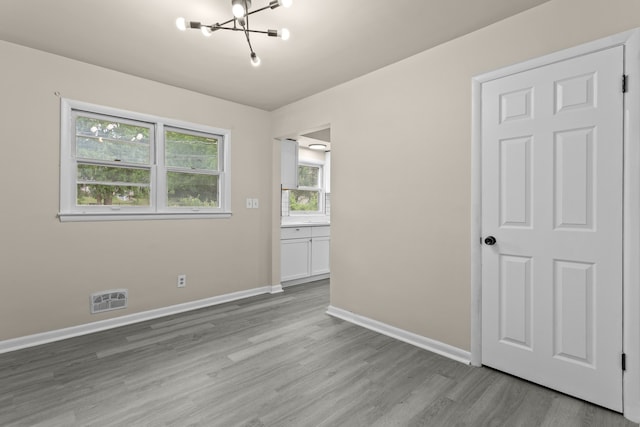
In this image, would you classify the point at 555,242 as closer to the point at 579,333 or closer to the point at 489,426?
the point at 579,333

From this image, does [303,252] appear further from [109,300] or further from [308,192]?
[109,300]

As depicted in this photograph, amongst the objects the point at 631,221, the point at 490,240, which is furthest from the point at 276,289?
the point at 631,221

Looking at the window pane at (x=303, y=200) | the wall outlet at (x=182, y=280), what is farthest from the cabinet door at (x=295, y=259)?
the wall outlet at (x=182, y=280)

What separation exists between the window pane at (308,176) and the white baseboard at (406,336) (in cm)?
280

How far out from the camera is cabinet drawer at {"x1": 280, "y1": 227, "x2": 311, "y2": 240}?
460cm

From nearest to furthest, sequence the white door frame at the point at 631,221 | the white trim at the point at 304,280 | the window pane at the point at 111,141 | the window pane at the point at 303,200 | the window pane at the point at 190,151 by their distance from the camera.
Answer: the white door frame at the point at 631,221, the window pane at the point at 111,141, the window pane at the point at 190,151, the white trim at the point at 304,280, the window pane at the point at 303,200

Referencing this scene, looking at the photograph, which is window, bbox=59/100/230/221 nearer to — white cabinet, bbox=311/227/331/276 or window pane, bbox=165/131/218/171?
window pane, bbox=165/131/218/171

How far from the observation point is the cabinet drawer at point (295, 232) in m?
4.60

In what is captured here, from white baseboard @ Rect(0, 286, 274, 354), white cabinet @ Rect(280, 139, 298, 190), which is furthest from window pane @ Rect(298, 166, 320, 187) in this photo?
white baseboard @ Rect(0, 286, 274, 354)

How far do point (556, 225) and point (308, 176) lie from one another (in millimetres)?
4302

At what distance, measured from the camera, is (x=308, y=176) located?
5883 mm

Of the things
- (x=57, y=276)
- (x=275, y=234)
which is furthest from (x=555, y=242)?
(x=57, y=276)

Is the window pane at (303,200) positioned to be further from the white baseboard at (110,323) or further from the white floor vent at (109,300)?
the white floor vent at (109,300)

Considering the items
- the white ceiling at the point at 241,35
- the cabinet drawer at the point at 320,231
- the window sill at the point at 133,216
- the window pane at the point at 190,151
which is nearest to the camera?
the white ceiling at the point at 241,35
